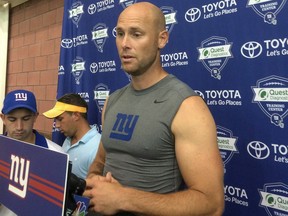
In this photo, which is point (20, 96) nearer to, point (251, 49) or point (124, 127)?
point (124, 127)

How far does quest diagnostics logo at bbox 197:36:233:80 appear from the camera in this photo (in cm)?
146

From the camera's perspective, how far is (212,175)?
0.88m

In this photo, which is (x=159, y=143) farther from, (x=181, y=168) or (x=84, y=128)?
(x=84, y=128)

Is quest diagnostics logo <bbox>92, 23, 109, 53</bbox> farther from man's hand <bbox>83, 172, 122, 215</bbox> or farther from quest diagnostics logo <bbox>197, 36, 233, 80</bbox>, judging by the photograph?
man's hand <bbox>83, 172, 122, 215</bbox>

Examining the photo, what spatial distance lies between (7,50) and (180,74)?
102 inches

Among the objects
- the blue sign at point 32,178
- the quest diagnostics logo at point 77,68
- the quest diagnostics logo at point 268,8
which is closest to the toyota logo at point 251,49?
the quest diagnostics logo at point 268,8

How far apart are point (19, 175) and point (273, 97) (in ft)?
3.36

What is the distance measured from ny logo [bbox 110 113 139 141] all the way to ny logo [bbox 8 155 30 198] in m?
0.36

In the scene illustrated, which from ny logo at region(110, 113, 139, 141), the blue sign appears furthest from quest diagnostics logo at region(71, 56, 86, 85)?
the blue sign

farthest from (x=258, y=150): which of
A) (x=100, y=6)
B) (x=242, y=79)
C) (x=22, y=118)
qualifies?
(x=100, y=6)

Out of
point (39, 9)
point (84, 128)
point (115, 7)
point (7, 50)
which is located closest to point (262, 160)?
point (84, 128)

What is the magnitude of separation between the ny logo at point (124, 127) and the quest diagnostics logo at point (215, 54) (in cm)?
61

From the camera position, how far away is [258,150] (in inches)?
52.8

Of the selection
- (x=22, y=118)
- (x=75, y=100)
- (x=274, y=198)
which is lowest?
(x=274, y=198)
